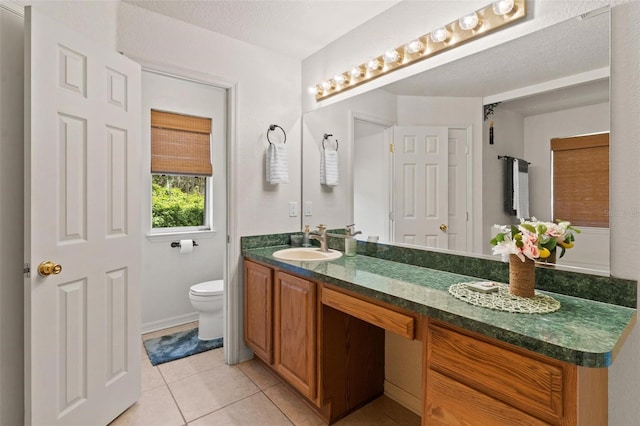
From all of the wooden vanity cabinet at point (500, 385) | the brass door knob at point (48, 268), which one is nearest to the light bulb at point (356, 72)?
the wooden vanity cabinet at point (500, 385)

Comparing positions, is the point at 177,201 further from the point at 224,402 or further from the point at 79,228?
the point at 224,402

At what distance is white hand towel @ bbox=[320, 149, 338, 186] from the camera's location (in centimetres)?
249

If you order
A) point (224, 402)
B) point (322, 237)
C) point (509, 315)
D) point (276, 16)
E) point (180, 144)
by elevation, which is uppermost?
point (276, 16)

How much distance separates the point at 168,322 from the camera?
3.14 metres

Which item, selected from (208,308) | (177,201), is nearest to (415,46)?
(208,308)

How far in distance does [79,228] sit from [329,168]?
1.62 metres

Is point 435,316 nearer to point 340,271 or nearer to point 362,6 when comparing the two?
Answer: point 340,271

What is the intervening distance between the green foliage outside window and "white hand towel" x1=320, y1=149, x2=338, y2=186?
159cm

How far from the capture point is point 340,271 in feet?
5.70

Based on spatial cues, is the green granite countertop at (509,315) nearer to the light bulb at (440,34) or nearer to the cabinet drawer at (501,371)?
the cabinet drawer at (501,371)

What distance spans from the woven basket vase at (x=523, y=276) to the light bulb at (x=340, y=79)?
1653mm

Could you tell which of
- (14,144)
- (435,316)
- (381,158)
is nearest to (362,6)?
(381,158)

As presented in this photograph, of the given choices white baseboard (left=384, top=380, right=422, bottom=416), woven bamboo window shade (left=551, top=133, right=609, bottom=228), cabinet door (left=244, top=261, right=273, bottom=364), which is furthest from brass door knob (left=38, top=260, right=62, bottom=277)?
woven bamboo window shade (left=551, top=133, right=609, bottom=228)

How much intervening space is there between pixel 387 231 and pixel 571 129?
1057 mm
